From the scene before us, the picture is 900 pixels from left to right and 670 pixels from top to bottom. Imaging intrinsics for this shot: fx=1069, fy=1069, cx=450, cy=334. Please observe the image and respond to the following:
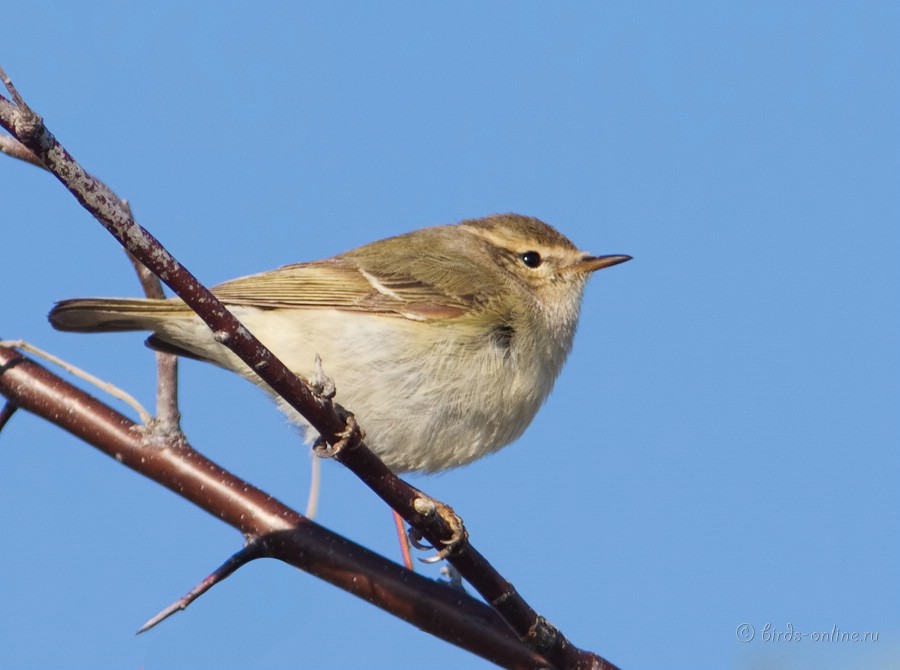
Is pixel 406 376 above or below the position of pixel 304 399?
above

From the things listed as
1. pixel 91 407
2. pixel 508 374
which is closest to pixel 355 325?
pixel 508 374

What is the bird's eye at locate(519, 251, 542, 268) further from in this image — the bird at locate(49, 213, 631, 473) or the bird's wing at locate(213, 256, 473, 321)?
the bird's wing at locate(213, 256, 473, 321)

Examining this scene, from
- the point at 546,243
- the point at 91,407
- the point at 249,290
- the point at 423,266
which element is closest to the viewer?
the point at 91,407

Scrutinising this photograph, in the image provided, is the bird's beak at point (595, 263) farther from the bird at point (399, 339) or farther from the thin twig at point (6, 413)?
the thin twig at point (6, 413)

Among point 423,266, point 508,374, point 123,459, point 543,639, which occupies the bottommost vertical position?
point 543,639

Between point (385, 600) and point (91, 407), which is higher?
point (91, 407)

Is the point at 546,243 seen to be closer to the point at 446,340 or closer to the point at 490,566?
the point at 446,340

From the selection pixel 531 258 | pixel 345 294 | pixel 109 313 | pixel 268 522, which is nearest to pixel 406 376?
pixel 345 294

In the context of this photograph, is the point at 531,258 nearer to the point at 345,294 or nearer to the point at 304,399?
the point at 345,294
